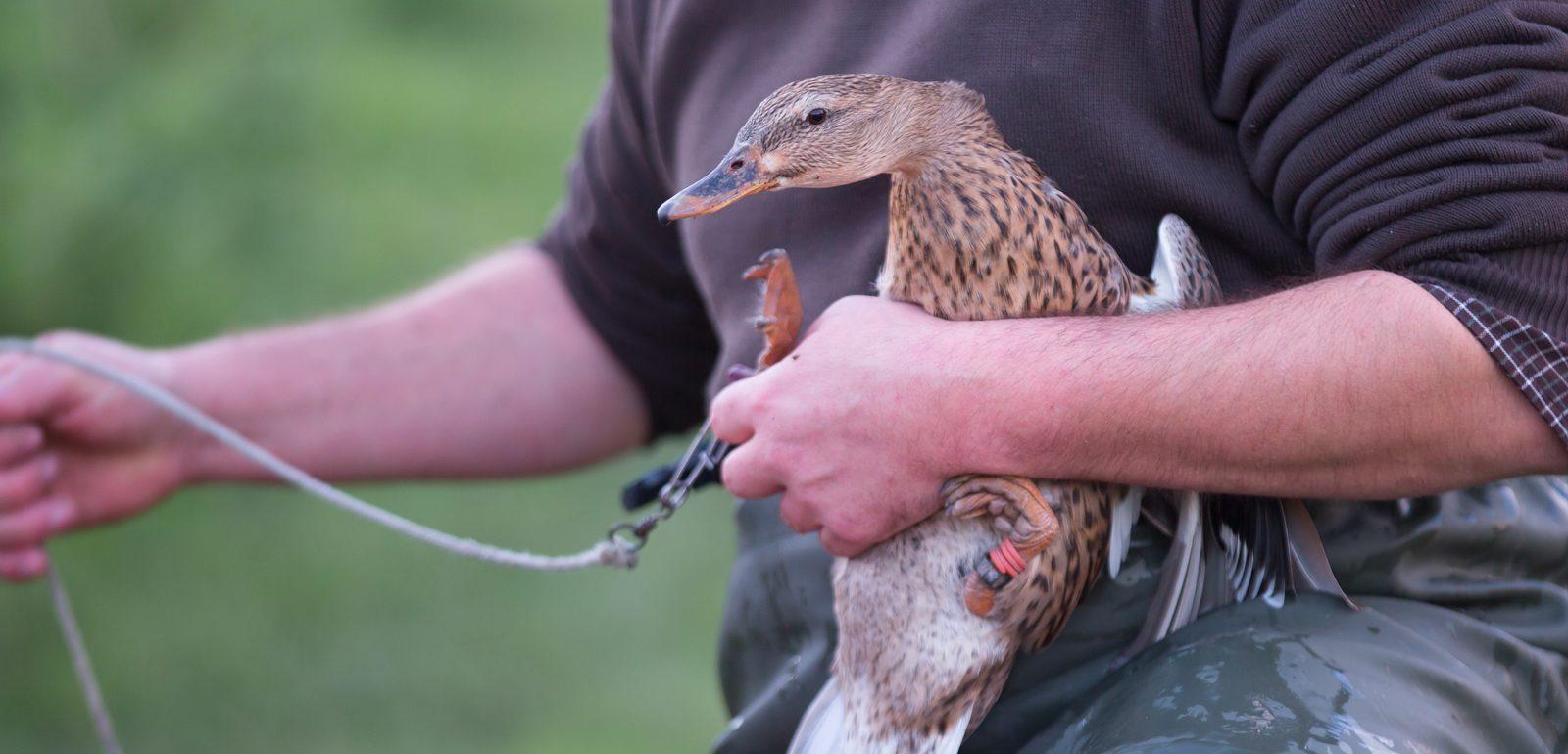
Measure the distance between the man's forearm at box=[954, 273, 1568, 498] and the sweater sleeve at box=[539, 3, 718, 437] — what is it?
1041mm

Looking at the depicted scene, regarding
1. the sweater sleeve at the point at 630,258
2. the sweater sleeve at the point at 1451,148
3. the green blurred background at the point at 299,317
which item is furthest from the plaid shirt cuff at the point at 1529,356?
the green blurred background at the point at 299,317

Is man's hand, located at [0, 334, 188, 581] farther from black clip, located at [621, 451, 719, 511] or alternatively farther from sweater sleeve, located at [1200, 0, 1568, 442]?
sweater sleeve, located at [1200, 0, 1568, 442]

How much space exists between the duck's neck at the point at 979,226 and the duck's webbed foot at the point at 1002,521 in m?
0.20

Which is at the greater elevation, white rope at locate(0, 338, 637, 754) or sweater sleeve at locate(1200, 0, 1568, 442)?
sweater sleeve at locate(1200, 0, 1568, 442)

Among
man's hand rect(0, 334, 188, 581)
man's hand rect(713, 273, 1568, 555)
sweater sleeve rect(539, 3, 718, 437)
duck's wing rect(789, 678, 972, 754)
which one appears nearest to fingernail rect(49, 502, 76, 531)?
man's hand rect(0, 334, 188, 581)

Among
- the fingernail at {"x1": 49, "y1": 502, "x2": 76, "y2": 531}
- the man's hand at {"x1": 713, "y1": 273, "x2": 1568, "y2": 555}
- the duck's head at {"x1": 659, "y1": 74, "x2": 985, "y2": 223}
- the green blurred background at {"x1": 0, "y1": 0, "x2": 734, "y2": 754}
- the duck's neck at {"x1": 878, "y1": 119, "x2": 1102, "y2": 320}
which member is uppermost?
the duck's head at {"x1": 659, "y1": 74, "x2": 985, "y2": 223}

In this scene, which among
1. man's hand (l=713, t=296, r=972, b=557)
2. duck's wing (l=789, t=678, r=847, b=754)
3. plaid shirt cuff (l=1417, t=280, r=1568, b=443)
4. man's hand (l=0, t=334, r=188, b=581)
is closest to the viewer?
plaid shirt cuff (l=1417, t=280, r=1568, b=443)

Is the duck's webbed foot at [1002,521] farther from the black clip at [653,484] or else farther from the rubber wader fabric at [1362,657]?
the black clip at [653,484]

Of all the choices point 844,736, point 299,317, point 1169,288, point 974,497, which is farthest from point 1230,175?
point 299,317

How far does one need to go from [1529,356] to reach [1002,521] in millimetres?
570

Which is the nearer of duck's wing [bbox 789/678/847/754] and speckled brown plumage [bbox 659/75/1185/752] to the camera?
speckled brown plumage [bbox 659/75/1185/752]

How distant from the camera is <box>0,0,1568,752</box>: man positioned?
1627 mm

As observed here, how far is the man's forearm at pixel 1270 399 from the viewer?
1.62 meters

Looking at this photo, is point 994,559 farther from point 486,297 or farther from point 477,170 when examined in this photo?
point 477,170
